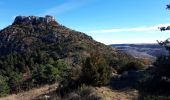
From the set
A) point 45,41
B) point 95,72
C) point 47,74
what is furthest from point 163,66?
point 45,41

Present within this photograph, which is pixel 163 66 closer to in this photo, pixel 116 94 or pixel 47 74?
pixel 116 94

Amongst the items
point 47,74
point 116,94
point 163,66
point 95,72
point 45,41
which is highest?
point 45,41

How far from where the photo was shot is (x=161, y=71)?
15500mm

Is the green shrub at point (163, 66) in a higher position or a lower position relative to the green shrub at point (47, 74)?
higher

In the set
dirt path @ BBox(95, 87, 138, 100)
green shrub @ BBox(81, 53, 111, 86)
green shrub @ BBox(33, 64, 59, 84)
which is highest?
green shrub @ BBox(81, 53, 111, 86)

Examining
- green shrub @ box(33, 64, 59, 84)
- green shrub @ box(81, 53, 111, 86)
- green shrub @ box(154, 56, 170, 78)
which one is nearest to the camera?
green shrub @ box(154, 56, 170, 78)

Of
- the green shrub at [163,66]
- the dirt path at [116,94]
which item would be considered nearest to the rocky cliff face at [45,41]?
the dirt path at [116,94]

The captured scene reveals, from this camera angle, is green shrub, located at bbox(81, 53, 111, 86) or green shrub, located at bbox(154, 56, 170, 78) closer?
green shrub, located at bbox(154, 56, 170, 78)

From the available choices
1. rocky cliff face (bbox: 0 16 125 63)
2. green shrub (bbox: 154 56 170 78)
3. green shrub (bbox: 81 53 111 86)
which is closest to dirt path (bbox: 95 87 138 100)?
green shrub (bbox: 81 53 111 86)

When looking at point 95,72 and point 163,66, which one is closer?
point 163,66

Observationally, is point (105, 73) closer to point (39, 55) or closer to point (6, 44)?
point (39, 55)

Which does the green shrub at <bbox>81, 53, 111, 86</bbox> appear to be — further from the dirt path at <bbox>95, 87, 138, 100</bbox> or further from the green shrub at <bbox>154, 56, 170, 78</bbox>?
the green shrub at <bbox>154, 56, 170, 78</bbox>

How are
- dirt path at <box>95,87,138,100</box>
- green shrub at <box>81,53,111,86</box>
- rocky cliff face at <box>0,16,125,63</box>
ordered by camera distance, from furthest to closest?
1. rocky cliff face at <box>0,16,125,63</box>
2. green shrub at <box>81,53,111,86</box>
3. dirt path at <box>95,87,138,100</box>

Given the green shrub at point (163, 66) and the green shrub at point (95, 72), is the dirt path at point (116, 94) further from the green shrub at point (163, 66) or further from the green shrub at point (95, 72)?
the green shrub at point (163, 66)
